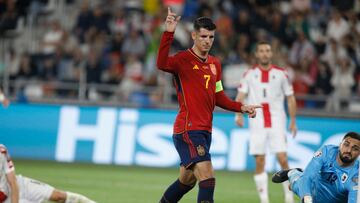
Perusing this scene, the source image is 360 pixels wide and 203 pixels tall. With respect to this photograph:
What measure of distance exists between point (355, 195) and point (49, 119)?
10593 mm

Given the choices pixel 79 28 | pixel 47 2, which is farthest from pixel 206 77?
pixel 47 2

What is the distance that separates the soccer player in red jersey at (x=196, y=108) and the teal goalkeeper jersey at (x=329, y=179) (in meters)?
0.92

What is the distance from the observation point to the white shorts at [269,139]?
13828 millimetres

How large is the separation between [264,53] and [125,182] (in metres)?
3.83

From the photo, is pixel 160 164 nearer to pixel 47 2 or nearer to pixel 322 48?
pixel 322 48

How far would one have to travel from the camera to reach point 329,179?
1066cm

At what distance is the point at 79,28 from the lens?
23422 millimetres

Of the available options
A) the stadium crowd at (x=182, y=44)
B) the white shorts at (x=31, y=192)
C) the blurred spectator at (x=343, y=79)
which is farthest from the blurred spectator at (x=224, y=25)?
the white shorts at (x=31, y=192)

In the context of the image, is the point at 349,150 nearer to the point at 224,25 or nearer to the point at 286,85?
the point at 286,85

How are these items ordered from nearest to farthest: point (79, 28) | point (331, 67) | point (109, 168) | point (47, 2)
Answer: point (109, 168) < point (331, 67) < point (79, 28) < point (47, 2)

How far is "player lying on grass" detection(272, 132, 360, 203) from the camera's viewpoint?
10.2 meters

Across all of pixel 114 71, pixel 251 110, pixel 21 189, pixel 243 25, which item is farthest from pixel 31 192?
pixel 243 25

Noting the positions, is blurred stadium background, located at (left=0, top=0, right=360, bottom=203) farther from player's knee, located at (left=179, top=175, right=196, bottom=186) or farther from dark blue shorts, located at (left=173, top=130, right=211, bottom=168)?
dark blue shorts, located at (left=173, top=130, right=211, bottom=168)

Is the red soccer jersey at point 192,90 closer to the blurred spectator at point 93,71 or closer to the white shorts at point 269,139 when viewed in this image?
the white shorts at point 269,139
